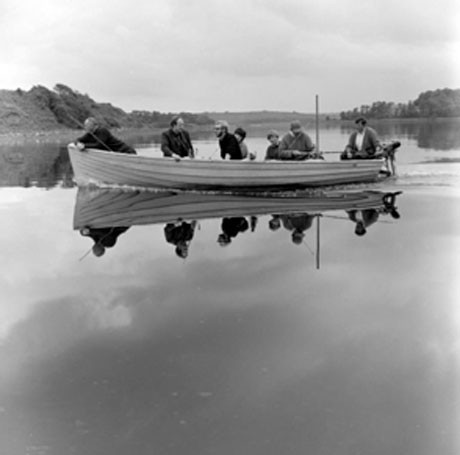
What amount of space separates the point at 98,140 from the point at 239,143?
4276 millimetres

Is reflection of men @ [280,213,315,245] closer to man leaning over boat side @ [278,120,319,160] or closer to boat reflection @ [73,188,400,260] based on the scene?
boat reflection @ [73,188,400,260]

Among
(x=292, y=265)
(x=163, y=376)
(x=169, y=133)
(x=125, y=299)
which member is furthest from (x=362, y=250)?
(x=169, y=133)

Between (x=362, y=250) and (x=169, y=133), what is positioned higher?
(x=169, y=133)

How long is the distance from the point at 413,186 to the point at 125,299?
13.2 metres

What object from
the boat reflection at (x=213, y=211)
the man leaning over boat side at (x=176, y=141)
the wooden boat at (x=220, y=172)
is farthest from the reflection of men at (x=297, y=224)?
the man leaning over boat side at (x=176, y=141)

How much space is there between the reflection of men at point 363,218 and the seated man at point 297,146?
4.01 metres

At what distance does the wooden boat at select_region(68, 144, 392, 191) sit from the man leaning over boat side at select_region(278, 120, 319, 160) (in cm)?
70

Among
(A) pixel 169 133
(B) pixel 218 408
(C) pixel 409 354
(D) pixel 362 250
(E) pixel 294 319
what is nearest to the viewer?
(B) pixel 218 408

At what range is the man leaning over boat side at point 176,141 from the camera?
17.2 metres

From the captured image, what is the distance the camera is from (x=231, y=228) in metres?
12.2

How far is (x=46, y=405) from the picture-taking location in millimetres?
4805

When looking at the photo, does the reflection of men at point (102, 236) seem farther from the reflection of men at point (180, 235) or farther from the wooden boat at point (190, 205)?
the reflection of men at point (180, 235)

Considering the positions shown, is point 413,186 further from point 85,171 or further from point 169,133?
point 85,171

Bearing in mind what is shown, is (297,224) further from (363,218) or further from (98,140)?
(98,140)
